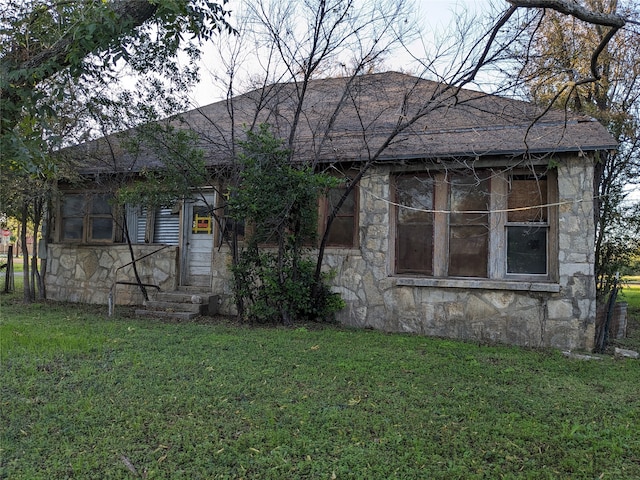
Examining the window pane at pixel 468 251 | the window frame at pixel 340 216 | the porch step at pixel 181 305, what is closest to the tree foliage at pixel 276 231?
the window frame at pixel 340 216

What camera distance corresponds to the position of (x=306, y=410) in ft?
12.8

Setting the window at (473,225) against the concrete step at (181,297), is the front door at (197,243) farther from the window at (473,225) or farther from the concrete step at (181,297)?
the window at (473,225)

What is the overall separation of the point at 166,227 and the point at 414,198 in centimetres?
511

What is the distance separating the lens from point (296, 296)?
746 centimetres

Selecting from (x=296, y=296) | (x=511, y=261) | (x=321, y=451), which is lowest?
(x=321, y=451)

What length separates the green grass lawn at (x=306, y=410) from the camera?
3057mm

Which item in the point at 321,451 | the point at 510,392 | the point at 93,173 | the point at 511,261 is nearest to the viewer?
the point at 321,451

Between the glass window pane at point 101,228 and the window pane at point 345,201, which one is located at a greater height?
the window pane at point 345,201

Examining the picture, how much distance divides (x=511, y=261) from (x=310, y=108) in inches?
182

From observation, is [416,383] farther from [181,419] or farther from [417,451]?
[181,419]

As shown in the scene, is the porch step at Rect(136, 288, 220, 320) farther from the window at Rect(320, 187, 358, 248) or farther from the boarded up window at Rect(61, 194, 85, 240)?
the boarded up window at Rect(61, 194, 85, 240)

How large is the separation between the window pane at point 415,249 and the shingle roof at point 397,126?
4.02ft

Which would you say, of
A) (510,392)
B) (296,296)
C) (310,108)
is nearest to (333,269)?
(296,296)

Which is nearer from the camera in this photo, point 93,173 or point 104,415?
point 104,415
